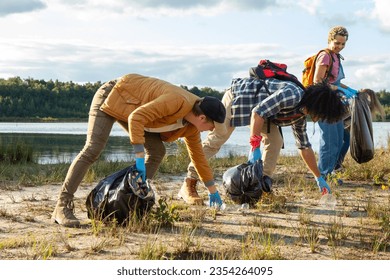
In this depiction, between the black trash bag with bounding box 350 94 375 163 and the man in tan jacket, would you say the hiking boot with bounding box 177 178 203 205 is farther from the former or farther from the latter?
the black trash bag with bounding box 350 94 375 163

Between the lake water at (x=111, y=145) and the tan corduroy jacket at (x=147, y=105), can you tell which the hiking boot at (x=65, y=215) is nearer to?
the tan corduroy jacket at (x=147, y=105)

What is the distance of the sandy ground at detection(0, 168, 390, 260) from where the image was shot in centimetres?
411

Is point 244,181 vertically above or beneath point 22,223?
above

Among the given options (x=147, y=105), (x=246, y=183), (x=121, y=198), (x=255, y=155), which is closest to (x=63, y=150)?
(x=246, y=183)

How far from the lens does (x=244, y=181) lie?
5.95 meters

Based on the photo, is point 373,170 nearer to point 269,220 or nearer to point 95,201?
point 269,220

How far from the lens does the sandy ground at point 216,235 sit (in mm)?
4113

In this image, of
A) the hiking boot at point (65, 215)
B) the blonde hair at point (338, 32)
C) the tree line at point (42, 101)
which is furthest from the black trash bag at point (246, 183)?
the tree line at point (42, 101)

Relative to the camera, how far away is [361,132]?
6.48m

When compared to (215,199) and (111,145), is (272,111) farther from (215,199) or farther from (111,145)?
(111,145)

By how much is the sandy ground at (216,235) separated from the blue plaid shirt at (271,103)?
916 mm

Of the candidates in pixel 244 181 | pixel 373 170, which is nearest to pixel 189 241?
pixel 244 181

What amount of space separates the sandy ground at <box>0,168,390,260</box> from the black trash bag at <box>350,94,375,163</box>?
60 cm
